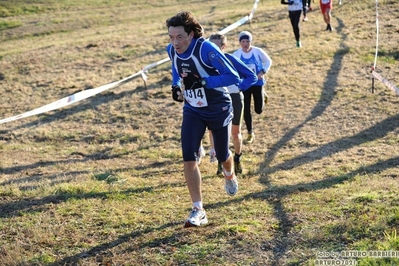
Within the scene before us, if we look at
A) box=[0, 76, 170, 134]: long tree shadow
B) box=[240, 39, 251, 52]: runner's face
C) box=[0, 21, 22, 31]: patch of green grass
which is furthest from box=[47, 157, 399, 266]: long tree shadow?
box=[0, 21, 22, 31]: patch of green grass

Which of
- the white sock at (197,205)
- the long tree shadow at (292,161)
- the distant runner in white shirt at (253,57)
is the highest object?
the distant runner in white shirt at (253,57)

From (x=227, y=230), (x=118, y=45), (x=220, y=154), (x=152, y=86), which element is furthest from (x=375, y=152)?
(x=118, y=45)

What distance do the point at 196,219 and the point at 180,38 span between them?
5.46 feet

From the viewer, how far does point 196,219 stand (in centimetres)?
529

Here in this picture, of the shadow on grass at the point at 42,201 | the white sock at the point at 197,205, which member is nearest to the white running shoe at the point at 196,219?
the white sock at the point at 197,205

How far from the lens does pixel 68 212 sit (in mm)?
5988

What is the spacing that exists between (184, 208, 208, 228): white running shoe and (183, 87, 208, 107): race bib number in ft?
3.27

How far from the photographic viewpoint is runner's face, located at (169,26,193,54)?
5105mm

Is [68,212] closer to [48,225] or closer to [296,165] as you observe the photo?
[48,225]

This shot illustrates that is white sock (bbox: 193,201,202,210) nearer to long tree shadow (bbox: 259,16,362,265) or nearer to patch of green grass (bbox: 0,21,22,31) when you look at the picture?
long tree shadow (bbox: 259,16,362,265)

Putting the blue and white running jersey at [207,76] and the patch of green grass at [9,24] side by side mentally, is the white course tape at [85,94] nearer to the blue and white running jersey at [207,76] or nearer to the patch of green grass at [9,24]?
the blue and white running jersey at [207,76]

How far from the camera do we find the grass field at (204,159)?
4.87 m

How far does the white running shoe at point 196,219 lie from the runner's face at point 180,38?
4.94ft

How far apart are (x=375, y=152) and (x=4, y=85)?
9.93m
